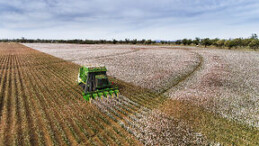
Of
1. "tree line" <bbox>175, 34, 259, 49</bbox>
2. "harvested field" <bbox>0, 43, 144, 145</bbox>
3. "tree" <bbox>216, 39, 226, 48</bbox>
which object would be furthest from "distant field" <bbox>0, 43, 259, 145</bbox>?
"tree" <bbox>216, 39, 226, 48</bbox>

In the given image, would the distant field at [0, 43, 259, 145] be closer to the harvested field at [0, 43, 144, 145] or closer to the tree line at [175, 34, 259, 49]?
the harvested field at [0, 43, 144, 145]

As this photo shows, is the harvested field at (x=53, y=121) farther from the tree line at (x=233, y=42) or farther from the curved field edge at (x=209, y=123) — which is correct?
the tree line at (x=233, y=42)

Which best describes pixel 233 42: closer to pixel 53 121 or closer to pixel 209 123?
pixel 209 123

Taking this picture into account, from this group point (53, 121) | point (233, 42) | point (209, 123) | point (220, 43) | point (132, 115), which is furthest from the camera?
point (220, 43)

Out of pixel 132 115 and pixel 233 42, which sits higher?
pixel 233 42

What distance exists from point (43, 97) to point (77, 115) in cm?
629

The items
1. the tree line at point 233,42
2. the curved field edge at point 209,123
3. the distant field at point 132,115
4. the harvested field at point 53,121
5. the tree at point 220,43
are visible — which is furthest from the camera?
the tree at point 220,43

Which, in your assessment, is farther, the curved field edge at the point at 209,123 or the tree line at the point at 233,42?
the tree line at the point at 233,42

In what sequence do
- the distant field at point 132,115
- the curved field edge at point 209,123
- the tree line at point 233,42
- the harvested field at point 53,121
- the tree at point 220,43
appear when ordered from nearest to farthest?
1. the harvested field at point 53,121
2. the distant field at point 132,115
3. the curved field edge at point 209,123
4. the tree line at point 233,42
5. the tree at point 220,43

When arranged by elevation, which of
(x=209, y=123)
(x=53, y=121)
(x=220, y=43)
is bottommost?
(x=209, y=123)

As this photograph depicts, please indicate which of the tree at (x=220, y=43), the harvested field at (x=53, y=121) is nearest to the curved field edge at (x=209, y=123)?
the harvested field at (x=53, y=121)

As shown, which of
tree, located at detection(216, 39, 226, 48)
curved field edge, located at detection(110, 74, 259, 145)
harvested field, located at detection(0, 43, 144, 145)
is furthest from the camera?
tree, located at detection(216, 39, 226, 48)

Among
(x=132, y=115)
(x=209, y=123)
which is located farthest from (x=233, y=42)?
(x=132, y=115)

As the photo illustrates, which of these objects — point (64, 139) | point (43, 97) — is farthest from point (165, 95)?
point (43, 97)
